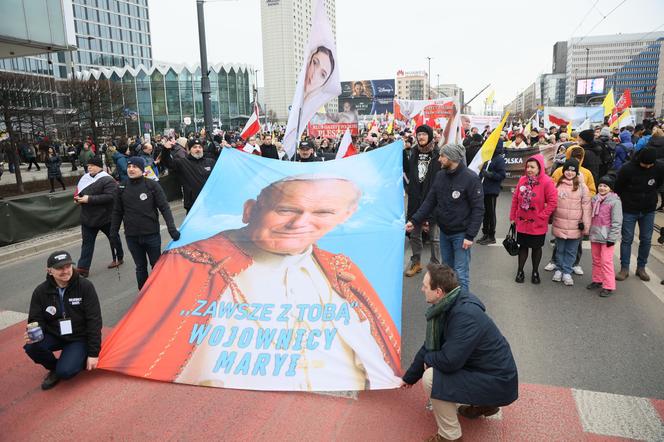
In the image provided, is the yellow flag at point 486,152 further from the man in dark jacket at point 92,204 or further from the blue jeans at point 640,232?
the man in dark jacket at point 92,204

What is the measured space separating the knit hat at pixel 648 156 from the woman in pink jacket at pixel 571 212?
29.1 inches

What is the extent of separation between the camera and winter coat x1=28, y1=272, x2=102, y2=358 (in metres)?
4.02

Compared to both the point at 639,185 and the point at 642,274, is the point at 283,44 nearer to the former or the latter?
the point at 639,185

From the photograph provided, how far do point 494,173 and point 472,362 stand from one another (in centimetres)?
602

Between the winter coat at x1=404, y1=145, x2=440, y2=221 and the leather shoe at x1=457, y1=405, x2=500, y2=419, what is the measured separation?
351 centimetres

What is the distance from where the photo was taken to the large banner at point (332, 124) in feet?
52.6

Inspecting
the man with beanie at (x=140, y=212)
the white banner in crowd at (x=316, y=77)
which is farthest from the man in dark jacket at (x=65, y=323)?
the white banner in crowd at (x=316, y=77)

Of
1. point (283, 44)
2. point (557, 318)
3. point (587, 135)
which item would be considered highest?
point (283, 44)

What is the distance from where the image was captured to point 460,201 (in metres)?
5.09

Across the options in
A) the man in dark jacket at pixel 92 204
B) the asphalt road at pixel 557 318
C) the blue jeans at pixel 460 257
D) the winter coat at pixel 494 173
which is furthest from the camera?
the winter coat at pixel 494 173

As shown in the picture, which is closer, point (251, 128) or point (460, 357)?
point (460, 357)

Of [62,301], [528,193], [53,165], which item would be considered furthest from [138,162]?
[53,165]

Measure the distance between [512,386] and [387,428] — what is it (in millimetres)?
910

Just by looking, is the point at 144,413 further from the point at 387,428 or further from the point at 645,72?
the point at 645,72
